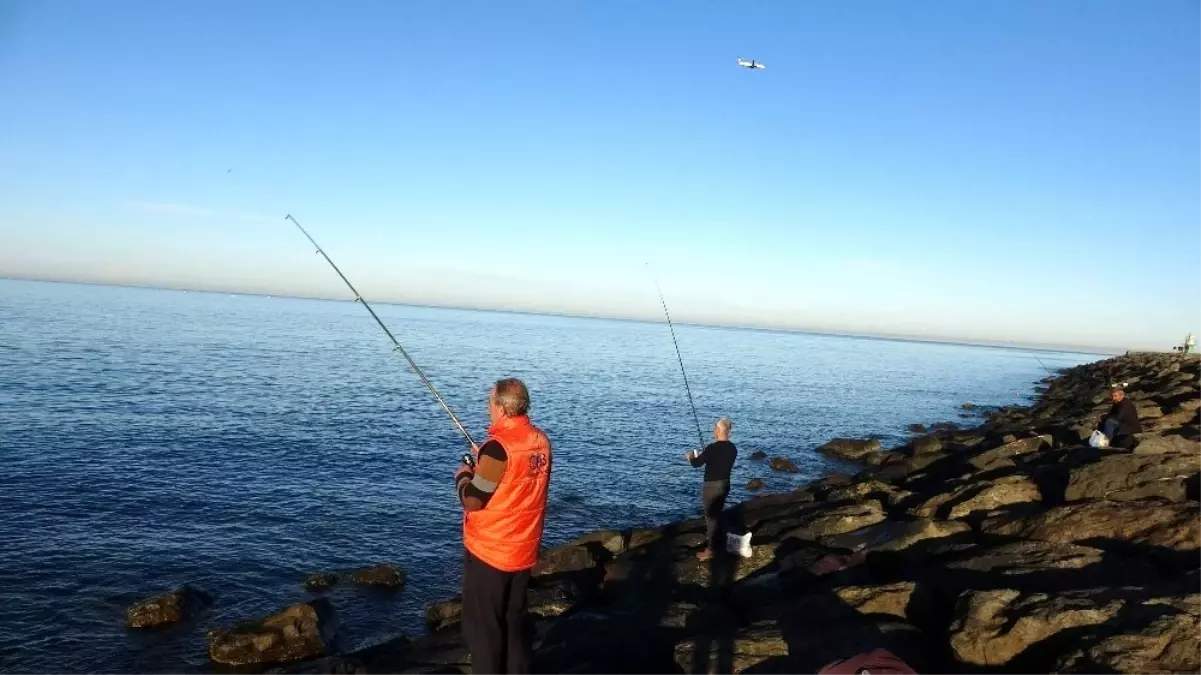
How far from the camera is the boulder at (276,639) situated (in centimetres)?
970

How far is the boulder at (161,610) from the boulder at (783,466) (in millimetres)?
17582

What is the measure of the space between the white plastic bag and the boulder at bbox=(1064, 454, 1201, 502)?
478 cm

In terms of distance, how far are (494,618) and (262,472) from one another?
1706 centimetres

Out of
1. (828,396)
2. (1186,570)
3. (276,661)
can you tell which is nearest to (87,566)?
(276,661)

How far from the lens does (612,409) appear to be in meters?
35.7

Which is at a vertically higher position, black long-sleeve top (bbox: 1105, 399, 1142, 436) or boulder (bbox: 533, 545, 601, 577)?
black long-sleeve top (bbox: 1105, 399, 1142, 436)

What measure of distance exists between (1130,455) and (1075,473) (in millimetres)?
1181

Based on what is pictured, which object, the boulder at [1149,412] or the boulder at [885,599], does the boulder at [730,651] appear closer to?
the boulder at [885,599]

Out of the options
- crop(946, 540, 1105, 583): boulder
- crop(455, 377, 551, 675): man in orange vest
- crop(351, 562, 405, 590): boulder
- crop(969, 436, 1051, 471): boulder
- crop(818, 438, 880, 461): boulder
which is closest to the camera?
crop(455, 377, 551, 675): man in orange vest

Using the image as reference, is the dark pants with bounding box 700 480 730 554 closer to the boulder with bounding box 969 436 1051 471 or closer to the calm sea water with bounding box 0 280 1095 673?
the calm sea water with bounding box 0 280 1095 673

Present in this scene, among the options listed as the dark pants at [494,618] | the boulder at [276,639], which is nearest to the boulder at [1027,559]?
the dark pants at [494,618]

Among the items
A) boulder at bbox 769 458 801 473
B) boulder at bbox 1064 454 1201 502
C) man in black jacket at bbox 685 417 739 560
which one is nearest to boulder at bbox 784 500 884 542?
man in black jacket at bbox 685 417 739 560

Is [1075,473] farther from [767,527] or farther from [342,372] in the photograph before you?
[342,372]

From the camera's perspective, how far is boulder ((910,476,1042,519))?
436 inches
